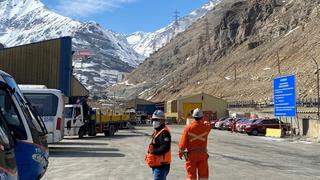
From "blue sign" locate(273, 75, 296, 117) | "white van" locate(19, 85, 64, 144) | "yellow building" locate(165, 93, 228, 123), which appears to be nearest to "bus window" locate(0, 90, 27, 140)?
"white van" locate(19, 85, 64, 144)

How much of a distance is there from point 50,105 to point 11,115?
43.3ft

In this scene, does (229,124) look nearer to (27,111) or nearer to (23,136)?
(27,111)

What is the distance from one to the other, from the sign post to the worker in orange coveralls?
3152 centimetres

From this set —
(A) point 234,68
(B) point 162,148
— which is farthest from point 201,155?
(A) point 234,68

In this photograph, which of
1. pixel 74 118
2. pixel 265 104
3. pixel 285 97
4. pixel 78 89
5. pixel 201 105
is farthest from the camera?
pixel 201 105

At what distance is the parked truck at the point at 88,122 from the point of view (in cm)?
3338

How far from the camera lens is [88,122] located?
35.5 m

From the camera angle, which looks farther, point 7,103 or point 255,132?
point 255,132

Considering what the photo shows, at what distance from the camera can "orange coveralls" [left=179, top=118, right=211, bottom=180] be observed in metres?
9.25

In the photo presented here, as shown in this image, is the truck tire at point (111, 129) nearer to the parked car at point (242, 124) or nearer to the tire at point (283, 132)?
the tire at point (283, 132)

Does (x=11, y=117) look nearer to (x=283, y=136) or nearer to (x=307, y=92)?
(x=283, y=136)

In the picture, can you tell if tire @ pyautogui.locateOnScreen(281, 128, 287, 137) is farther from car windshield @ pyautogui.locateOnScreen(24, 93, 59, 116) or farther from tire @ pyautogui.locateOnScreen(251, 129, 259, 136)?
car windshield @ pyautogui.locateOnScreen(24, 93, 59, 116)

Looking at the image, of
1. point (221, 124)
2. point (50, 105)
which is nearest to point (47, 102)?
point (50, 105)

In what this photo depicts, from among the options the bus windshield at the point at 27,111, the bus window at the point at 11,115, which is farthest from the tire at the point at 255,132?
the bus window at the point at 11,115
